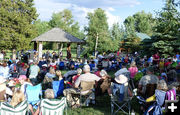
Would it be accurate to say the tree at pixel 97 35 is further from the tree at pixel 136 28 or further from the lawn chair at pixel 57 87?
the lawn chair at pixel 57 87

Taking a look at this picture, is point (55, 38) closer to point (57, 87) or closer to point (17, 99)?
point (57, 87)

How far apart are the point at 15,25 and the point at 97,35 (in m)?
12.0

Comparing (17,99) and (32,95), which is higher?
(17,99)

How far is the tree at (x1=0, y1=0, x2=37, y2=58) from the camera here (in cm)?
2430

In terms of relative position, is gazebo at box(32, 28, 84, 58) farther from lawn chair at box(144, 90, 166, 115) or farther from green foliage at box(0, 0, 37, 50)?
lawn chair at box(144, 90, 166, 115)

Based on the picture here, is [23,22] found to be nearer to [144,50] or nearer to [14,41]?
[14,41]

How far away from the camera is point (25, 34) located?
26.3 meters

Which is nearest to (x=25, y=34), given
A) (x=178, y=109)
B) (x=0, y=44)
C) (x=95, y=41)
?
(x=0, y=44)

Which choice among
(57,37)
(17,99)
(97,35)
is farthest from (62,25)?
(17,99)

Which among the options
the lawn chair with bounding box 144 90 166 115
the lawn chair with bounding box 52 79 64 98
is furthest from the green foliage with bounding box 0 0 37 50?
the lawn chair with bounding box 144 90 166 115

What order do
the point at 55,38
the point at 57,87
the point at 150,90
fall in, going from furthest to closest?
the point at 55,38
the point at 57,87
the point at 150,90

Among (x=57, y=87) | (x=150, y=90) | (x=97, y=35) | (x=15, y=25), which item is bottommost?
(x=57, y=87)

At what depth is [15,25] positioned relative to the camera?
25.0m

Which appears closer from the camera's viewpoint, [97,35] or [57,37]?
[57,37]
